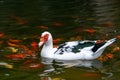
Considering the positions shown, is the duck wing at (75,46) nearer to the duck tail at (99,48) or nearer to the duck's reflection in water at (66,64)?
the duck tail at (99,48)

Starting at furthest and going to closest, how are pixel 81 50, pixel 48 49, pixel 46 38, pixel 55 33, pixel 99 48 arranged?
pixel 55 33 < pixel 48 49 < pixel 46 38 < pixel 81 50 < pixel 99 48

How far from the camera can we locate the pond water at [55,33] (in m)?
11.6

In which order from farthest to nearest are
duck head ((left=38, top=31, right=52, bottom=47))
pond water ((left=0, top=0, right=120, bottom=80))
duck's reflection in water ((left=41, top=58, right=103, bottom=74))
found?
duck head ((left=38, top=31, right=52, bottom=47)), duck's reflection in water ((left=41, top=58, right=103, bottom=74)), pond water ((left=0, top=0, right=120, bottom=80))

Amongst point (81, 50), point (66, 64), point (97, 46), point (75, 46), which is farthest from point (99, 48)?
point (66, 64)

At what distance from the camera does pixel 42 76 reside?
1123 centimetres

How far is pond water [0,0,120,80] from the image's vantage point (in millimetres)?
11570

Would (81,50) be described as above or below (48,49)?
below

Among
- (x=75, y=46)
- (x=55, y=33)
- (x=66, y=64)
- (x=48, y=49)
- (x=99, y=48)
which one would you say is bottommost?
(x=66, y=64)

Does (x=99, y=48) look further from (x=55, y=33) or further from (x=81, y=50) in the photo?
(x=55, y=33)

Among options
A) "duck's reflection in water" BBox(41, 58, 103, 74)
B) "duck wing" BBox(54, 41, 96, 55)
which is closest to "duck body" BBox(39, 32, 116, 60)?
"duck wing" BBox(54, 41, 96, 55)

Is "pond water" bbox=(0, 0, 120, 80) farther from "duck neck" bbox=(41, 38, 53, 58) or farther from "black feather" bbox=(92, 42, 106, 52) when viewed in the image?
"black feather" bbox=(92, 42, 106, 52)

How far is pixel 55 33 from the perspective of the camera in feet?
50.0

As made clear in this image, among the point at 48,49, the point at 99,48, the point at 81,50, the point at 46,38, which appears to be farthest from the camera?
the point at 48,49

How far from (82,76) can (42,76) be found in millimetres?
943
